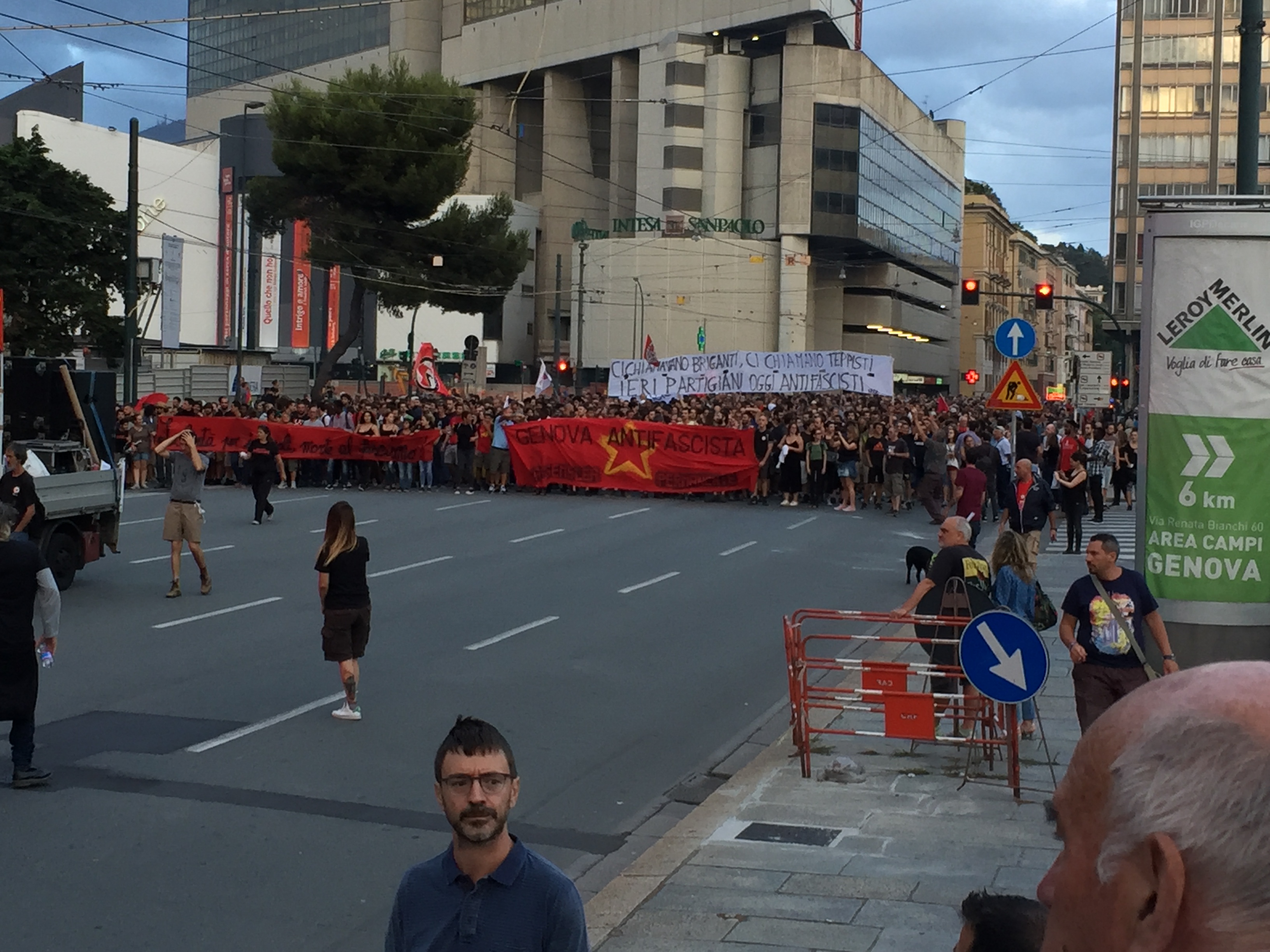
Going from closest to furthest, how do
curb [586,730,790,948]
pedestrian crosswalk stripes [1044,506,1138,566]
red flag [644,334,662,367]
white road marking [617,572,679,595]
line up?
curb [586,730,790,948] < white road marking [617,572,679,595] < pedestrian crosswalk stripes [1044,506,1138,566] < red flag [644,334,662,367]

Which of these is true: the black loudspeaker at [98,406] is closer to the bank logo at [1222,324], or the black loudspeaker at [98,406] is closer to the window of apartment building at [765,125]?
the bank logo at [1222,324]

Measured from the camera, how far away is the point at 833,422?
31469 mm

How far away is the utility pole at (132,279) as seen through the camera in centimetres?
3050

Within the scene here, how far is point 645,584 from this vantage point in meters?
19.1

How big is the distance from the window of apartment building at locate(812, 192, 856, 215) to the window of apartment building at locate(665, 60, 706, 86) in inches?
344

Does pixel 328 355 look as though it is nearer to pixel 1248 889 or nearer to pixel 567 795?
pixel 567 795

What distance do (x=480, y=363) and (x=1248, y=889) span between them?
178ft

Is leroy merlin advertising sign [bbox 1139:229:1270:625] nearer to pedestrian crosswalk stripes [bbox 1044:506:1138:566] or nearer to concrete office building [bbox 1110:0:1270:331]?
pedestrian crosswalk stripes [bbox 1044:506:1138:566]

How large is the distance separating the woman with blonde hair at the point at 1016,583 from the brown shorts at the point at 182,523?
9762 millimetres

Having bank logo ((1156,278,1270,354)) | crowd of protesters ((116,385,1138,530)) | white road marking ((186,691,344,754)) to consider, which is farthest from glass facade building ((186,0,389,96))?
bank logo ((1156,278,1270,354))

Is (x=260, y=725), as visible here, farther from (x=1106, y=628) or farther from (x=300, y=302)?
(x=300, y=302)

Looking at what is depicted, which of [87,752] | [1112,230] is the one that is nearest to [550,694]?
[87,752]

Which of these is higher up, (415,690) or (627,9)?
(627,9)

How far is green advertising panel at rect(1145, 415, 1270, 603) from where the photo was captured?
10.4 meters
